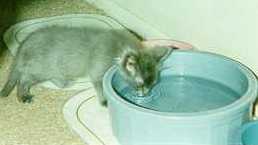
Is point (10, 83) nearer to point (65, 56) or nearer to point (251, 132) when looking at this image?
point (65, 56)

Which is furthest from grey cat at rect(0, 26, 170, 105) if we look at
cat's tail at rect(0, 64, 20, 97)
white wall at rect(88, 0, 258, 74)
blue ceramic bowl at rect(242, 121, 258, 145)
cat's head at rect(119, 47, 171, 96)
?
blue ceramic bowl at rect(242, 121, 258, 145)

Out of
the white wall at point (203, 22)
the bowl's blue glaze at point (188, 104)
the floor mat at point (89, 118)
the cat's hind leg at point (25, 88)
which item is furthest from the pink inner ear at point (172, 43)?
the cat's hind leg at point (25, 88)

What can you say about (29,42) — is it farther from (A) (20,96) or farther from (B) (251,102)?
(B) (251,102)

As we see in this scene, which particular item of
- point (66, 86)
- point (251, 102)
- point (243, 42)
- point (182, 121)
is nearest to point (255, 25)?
point (243, 42)

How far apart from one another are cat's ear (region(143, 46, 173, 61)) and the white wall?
0.25 metres

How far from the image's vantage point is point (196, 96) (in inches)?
74.8

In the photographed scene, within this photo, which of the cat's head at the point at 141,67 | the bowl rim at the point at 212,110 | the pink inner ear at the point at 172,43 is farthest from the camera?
the pink inner ear at the point at 172,43

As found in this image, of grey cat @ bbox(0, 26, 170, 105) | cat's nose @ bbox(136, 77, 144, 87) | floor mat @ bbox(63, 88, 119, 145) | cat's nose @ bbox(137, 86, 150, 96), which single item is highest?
cat's nose @ bbox(136, 77, 144, 87)

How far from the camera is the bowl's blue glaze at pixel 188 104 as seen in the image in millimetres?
1612

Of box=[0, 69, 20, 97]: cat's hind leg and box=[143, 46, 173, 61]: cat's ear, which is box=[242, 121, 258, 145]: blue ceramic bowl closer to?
box=[143, 46, 173, 61]: cat's ear

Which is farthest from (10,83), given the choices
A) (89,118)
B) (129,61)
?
(129,61)

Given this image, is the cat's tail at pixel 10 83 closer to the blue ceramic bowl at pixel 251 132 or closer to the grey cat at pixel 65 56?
the grey cat at pixel 65 56

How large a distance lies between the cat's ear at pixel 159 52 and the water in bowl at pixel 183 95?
0.11m

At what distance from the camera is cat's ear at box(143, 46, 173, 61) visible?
6.06ft
